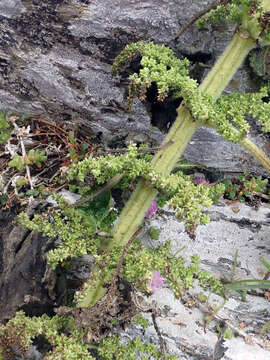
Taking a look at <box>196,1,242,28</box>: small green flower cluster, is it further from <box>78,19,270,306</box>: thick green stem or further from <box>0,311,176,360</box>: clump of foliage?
<box>0,311,176,360</box>: clump of foliage

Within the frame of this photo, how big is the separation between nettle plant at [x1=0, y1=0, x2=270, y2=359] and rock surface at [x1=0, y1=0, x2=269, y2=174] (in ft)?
2.58

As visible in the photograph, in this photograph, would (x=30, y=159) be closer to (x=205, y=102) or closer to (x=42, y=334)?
(x=42, y=334)

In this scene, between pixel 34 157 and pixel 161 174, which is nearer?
pixel 161 174

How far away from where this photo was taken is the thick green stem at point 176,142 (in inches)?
97.9

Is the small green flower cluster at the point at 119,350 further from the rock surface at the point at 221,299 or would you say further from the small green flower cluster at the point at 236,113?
the small green flower cluster at the point at 236,113

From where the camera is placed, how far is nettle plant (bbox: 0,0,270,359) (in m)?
2.38

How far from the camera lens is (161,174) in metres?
2.51

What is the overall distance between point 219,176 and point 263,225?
2.25 ft

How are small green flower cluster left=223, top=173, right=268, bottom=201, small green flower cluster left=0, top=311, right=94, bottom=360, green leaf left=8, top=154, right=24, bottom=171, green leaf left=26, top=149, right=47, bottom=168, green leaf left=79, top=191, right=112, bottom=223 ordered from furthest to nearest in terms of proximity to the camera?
1. small green flower cluster left=223, top=173, right=268, bottom=201
2. green leaf left=26, top=149, right=47, bottom=168
3. green leaf left=8, top=154, right=24, bottom=171
4. green leaf left=79, top=191, right=112, bottom=223
5. small green flower cluster left=0, top=311, right=94, bottom=360

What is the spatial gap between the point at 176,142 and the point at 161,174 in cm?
24

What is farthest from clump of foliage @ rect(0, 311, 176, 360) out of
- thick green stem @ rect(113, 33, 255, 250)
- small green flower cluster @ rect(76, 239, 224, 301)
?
thick green stem @ rect(113, 33, 255, 250)

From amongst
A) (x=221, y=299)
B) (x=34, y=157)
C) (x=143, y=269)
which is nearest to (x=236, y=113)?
(x=143, y=269)

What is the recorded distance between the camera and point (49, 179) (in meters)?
3.96

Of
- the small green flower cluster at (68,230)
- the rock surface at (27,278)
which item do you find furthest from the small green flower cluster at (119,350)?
the small green flower cluster at (68,230)
